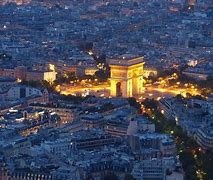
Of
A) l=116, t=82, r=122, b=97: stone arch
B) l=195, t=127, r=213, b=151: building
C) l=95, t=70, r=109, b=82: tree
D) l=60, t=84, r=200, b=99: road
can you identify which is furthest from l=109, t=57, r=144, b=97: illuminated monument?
l=195, t=127, r=213, b=151: building

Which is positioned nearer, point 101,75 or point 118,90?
point 118,90

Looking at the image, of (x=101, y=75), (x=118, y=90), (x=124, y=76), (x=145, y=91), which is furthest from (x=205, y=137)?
(x=101, y=75)

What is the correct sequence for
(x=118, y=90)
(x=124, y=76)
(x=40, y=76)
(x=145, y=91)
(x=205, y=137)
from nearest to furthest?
(x=205, y=137) → (x=124, y=76) → (x=118, y=90) → (x=145, y=91) → (x=40, y=76)

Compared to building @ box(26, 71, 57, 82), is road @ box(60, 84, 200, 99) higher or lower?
lower

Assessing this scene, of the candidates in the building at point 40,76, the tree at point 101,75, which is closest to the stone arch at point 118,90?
the tree at point 101,75

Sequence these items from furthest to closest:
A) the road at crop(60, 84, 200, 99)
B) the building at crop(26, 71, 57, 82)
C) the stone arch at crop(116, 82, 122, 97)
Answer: the building at crop(26, 71, 57, 82) → the road at crop(60, 84, 200, 99) → the stone arch at crop(116, 82, 122, 97)

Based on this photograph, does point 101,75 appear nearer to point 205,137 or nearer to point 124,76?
point 124,76

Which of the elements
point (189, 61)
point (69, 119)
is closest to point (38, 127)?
point (69, 119)

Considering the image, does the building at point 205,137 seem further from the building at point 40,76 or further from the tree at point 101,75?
the building at point 40,76

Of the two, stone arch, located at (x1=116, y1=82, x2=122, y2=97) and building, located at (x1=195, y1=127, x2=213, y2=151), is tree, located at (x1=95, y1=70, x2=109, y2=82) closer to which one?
stone arch, located at (x1=116, y1=82, x2=122, y2=97)
